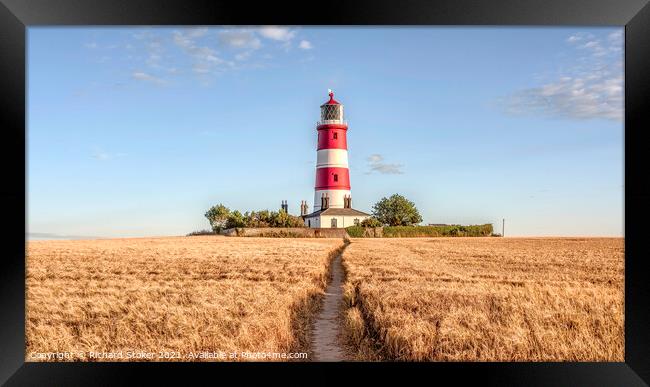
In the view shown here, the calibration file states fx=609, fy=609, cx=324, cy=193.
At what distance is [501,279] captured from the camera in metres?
13.4

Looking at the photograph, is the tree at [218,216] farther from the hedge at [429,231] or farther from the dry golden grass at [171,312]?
the dry golden grass at [171,312]

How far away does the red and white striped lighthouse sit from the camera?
45.7m

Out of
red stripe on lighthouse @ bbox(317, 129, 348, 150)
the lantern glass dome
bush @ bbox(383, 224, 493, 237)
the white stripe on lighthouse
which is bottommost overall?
bush @ bbox(383, 224, 493, 237)

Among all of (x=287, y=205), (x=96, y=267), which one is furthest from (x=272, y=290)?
(x=287, y=205)

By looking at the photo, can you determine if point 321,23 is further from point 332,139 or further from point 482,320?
point 332,139

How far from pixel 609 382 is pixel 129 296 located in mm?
7130

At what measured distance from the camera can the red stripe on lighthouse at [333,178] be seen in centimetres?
4566

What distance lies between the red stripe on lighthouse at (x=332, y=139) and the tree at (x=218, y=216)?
28.8 feet

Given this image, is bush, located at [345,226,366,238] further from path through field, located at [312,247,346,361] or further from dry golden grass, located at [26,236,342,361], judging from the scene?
path through field, located at [312,247,346,361]

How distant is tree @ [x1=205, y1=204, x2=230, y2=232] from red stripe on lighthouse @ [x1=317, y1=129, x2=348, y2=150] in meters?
8.77

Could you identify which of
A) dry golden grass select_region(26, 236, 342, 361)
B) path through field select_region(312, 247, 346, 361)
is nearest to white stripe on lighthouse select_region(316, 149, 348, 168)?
dry golden grass select_region(26, 236, 342, 361)

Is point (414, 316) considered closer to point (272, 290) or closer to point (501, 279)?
point (272, 290)

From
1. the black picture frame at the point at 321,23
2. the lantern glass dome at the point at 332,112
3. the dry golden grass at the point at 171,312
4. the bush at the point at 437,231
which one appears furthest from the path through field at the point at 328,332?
the bush at the point at 437,231

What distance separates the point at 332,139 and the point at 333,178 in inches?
122
